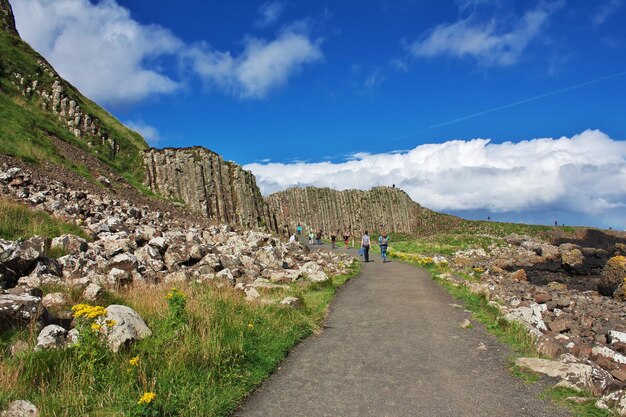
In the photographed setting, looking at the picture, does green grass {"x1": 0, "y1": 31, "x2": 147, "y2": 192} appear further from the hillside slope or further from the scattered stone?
the scattered stone

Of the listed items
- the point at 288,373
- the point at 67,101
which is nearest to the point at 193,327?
the point at 288,373

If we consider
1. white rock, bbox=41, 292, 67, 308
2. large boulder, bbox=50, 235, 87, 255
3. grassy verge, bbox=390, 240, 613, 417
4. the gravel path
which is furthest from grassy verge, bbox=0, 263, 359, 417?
large boulder, bbox=50, 235, 87, 255

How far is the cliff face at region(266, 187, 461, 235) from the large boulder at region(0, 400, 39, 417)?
46.0 metres

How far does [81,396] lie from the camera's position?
5156 mm

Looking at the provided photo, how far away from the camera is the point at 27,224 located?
14.4 metres

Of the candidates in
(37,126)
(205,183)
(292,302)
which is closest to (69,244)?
(292,302)

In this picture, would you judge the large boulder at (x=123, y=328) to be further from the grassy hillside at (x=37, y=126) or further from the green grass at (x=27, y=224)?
the grassy hillside at (x=37, y=126)

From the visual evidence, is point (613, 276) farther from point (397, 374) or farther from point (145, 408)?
point (145, 408)

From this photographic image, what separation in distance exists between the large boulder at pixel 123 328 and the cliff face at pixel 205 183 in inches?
1154

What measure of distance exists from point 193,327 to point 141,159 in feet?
113

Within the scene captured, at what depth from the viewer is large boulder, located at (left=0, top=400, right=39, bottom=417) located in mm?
4762

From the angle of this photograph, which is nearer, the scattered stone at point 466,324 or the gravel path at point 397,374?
the gravel path at point 397,374

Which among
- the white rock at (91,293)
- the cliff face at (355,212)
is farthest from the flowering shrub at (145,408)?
the cliff face at (355,212)

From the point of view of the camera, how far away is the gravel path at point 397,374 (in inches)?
244
